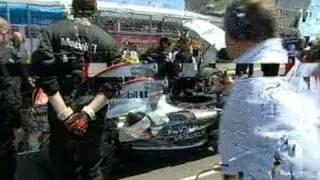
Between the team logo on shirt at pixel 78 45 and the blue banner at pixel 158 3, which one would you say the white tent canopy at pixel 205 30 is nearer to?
the blue banner at pixel 158 3

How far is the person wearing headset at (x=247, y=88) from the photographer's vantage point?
6.77 ft

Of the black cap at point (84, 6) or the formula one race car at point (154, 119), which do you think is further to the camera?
the formula one race car at point (154, 119)

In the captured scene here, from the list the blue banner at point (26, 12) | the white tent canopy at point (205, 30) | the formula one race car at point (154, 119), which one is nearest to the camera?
the formula one race car at point (154, 119)

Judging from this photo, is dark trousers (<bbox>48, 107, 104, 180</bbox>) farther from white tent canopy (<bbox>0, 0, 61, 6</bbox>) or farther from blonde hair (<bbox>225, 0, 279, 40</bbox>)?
white tent canopy (<bbox>0, 0, 61, 6</bbox>)

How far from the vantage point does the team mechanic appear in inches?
158

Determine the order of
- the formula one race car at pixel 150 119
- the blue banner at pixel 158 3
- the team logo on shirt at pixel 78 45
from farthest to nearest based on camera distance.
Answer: the blue banner at pixel 158 3 < the formula one race car at pixel 150 119 < the team logo on shirt at pixel 78 45

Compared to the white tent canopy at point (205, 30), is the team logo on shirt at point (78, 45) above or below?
above

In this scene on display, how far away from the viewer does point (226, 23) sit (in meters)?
2.32

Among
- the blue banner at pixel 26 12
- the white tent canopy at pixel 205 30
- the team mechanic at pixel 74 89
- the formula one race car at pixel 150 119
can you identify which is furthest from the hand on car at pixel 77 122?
the white tent canopy at pixel 205 30

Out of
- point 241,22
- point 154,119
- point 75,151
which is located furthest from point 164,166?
point 241,22

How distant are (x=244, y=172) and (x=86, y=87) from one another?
7.33 feet

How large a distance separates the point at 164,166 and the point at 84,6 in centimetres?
385

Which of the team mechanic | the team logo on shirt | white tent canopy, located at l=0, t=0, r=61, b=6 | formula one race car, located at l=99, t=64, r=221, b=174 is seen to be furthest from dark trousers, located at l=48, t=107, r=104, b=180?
white tent canopy, located at l=0, t=0, r=61, b=6

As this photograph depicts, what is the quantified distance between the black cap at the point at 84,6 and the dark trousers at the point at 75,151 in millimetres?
662
